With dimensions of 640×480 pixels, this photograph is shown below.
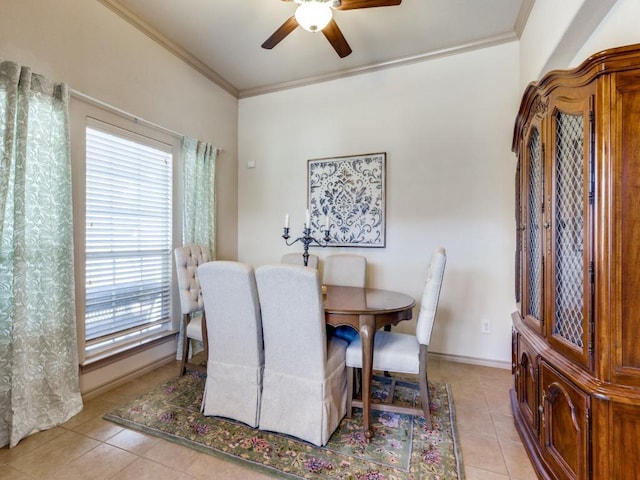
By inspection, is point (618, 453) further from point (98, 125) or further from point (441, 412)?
point (98, 125)

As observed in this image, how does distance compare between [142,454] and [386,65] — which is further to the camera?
[386,65]

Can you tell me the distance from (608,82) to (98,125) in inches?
119

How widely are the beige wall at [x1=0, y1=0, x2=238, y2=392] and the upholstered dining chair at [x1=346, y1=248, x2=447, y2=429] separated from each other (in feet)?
6.38

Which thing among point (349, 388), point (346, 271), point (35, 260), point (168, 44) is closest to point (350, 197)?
point (346, 271)

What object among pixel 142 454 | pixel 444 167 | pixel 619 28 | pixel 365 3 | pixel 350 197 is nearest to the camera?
pixel 619 28

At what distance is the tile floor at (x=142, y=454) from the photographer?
155 cm

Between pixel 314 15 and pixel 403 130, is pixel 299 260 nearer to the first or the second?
pixel 403 130

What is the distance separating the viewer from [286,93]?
12.0 ft

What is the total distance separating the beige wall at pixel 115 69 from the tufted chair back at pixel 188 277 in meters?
0.61

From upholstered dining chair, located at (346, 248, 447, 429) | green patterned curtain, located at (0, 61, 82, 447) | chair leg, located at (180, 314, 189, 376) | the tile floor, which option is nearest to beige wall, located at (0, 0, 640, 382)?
green patterned curtain, located at (0, 61, 82, 447)

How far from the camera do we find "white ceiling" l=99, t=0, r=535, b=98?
7.99ft

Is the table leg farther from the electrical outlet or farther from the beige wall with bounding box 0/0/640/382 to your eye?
the electrical outlet

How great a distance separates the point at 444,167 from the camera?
117 inches

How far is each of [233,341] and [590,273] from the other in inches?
71.3
